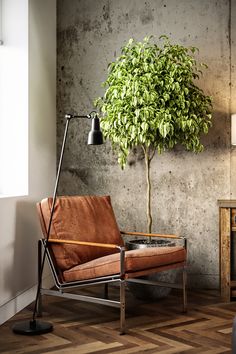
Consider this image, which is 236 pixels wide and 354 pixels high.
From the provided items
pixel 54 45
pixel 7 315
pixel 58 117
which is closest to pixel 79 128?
pixel 58 117

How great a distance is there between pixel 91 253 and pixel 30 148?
3.28ft

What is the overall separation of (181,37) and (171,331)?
2636 mm

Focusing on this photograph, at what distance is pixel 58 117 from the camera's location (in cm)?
543

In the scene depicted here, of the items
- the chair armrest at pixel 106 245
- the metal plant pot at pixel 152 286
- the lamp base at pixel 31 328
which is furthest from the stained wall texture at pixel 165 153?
the lamp base at pixel 31 328

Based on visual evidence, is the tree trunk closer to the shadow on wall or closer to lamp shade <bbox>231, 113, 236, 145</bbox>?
lamp shade <bbox>231, 113, 236, 145</bbox>

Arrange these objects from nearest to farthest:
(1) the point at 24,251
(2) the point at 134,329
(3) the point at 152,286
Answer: (2) the point at 134,329 → (1) the point at 24,251 → (3) the point at 152,286

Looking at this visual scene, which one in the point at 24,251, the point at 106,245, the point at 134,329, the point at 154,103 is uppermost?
the point at 154,103

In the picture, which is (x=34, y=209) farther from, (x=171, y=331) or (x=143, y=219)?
(x=171, y=331)

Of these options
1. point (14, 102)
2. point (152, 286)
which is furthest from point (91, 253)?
point (14, 102)

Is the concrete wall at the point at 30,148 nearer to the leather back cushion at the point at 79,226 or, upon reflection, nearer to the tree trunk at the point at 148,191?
the leather back cushion at the point at 79,226

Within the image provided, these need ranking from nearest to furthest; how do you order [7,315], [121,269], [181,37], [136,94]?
[121,269] < [7,315] < [136,94] < [181,37]

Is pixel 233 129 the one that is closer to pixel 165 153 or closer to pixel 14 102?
pixel 165 153

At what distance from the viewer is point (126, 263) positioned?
3793 millimetres

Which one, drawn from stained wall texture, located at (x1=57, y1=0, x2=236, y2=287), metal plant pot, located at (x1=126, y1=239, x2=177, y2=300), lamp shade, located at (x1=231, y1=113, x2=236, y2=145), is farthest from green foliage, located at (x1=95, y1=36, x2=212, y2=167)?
metal plant pot, located at (x1=126, y1=239, x2=177, y2=300)
